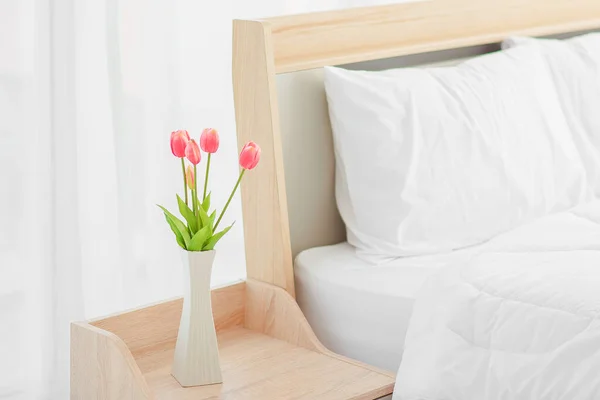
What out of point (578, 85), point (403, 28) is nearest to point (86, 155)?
point (403, 28)

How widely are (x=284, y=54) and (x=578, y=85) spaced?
76 centimetres

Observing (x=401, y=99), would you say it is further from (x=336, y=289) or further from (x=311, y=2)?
(x=311, y=2)

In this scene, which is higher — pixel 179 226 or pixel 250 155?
pixel 250 155

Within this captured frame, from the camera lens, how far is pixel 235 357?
1806 millimetres

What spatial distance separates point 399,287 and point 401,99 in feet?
1.33

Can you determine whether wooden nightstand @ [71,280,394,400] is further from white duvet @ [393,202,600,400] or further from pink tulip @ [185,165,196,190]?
pink tulip @ [185,165,196,190]

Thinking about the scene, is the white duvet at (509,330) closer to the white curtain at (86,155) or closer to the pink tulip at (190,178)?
the pink tulip at (190,178)

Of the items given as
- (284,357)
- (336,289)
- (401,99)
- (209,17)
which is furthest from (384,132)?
(209,17)

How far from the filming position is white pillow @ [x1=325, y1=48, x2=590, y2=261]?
77.5 inches

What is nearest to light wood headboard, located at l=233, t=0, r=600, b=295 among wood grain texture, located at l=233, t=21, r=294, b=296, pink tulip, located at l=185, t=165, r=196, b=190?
wood grain texture, located at l=233, t=21, r=294, b=296

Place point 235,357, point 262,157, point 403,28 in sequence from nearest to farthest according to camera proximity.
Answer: point 235,357
point 262,157
point 403,28

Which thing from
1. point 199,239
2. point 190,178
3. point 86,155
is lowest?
point 199,239

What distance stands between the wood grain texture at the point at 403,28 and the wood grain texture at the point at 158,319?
45 centimetres

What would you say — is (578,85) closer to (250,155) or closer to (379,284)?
(379,284)
